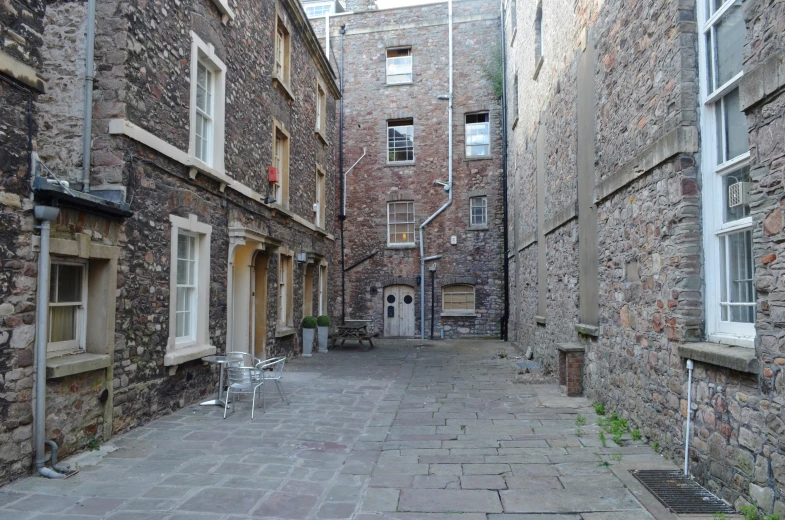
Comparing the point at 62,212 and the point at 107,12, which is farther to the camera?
the point at 107,12

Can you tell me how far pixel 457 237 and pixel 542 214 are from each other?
7.04 metres

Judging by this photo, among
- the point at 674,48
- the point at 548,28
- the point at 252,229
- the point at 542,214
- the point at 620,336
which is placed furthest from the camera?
the point at 542,214

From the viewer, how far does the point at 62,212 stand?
501 cm

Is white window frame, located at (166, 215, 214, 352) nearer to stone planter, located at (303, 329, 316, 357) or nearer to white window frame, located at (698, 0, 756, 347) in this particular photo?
stone planter, located at (303, 329, 316, 357)

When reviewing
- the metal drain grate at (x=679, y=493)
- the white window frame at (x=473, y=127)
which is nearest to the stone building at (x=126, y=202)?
the metal drain grate at (x=679, y=493)

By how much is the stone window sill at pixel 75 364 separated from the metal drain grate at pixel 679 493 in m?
5.05

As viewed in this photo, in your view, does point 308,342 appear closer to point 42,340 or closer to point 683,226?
point 42,340

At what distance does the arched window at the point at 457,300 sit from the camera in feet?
61.3

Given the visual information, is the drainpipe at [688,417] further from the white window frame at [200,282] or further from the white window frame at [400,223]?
the white window frame at [400,223]

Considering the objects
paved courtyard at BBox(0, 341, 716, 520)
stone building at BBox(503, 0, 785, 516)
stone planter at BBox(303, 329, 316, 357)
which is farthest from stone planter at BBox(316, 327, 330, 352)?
stone building at BBox(503, 0, 785, 516)

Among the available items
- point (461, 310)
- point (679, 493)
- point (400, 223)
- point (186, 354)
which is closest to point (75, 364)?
point (186, 354)

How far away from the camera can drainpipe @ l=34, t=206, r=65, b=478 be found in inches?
180

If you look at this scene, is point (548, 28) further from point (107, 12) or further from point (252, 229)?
point (107, 12)

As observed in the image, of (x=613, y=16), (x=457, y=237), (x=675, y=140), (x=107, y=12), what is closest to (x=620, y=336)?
(x=675, y=140)
